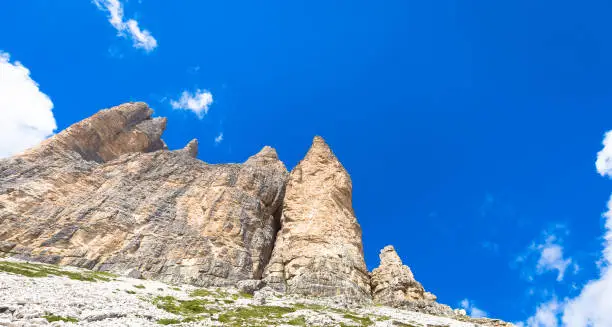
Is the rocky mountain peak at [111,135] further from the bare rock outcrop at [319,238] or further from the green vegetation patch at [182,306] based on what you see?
the green vegetation patch at [182,306]

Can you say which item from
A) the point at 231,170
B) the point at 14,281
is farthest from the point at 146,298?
the point at 231,170

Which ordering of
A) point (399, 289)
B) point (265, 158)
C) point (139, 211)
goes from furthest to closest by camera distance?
point (265, 158) → point (139, 211) → point (399, 289)

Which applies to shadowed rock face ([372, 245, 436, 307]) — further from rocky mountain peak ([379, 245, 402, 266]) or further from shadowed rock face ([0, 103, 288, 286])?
shadowed rock face ([0, 103, 288, 286])

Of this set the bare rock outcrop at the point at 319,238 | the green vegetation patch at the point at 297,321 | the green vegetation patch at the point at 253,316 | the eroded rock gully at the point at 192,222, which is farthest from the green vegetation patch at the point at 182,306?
the bare rock outcrop at the point at 319,238

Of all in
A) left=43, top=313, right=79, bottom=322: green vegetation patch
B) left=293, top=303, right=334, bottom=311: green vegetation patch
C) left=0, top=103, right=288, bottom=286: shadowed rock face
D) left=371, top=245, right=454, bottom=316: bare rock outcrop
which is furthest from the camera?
left=0, top=103, right=288, bottom=286: shadowed rock face

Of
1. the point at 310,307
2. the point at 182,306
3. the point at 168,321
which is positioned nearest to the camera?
the point at 168,321

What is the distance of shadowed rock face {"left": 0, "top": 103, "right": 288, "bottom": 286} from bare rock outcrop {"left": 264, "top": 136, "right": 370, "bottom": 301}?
14.3ft

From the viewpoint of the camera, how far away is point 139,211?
7056 cm

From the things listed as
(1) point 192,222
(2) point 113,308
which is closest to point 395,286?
(1) point 192,222

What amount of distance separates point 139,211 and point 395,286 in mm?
50821

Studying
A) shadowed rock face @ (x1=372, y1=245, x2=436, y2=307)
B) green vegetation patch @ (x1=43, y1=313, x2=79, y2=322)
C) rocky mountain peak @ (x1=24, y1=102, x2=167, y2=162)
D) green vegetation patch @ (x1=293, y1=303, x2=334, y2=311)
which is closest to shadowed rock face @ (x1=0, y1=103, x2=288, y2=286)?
rocky mountain peak @ (x1=24, y1=102, x2=167, y2=162)

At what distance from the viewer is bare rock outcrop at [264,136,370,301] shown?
203 ft

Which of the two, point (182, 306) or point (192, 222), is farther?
point (192, 222)

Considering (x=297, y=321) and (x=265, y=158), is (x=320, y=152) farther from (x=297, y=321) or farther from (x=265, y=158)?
(x=297, y=321)
